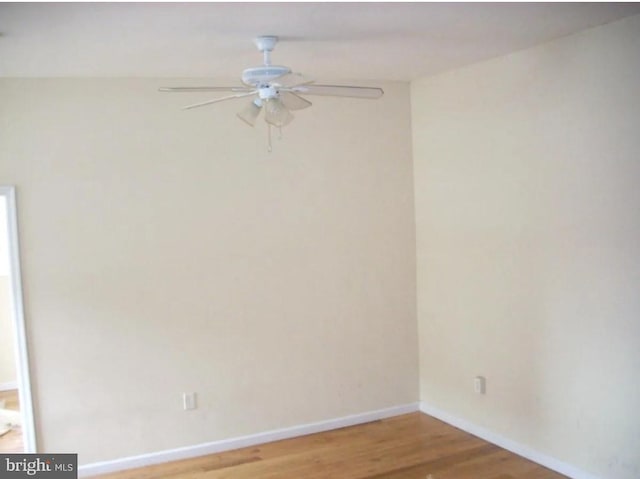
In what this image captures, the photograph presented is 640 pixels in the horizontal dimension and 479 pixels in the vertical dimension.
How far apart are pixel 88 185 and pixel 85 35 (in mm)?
1240

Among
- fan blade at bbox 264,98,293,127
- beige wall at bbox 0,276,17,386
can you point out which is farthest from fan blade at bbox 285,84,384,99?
beige wall at bbox 0,276,17,386

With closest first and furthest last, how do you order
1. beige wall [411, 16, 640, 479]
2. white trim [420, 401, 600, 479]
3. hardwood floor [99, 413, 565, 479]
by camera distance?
beige wall [411, 16, 640, 479] → white trim [420, 401, 600, 479] → hardwood floor [99, 413, 565, 479]

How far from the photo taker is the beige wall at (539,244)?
3244 millimetres

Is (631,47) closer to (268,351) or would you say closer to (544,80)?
(544,80)

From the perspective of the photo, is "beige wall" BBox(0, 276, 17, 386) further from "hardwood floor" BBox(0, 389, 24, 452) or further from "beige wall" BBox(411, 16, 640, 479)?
"beige wall" BBox(411, 16, 640, 479)

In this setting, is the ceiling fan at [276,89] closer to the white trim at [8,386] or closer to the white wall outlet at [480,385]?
the white wall outlet at [480,385]

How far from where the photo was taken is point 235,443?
430cm

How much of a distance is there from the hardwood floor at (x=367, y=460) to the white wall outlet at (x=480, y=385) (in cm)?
35

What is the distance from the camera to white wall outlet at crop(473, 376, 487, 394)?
4.27 metres

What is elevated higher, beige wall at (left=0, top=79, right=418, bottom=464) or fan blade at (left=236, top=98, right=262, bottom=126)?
fan blade at (left=236, top=98, right=262, bottom=126)

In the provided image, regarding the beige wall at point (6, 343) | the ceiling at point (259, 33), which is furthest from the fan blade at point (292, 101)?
the beige wall at point (6, 343)

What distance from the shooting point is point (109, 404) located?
3973mm

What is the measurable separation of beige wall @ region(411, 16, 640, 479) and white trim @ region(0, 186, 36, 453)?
2.98 meters

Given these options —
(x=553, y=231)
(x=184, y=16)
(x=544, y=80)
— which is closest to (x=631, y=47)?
(x=544, y=80)
